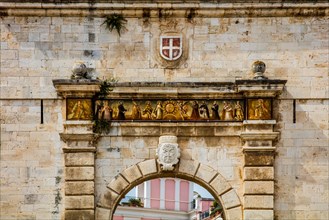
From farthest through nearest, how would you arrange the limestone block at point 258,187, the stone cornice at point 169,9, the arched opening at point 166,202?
the arched opening at point 166,202 → the stone cornice at point 169,9 → the limestone block at point 258,187

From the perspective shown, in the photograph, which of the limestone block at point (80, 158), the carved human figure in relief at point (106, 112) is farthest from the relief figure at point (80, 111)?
the limestone block at point (80, 158)

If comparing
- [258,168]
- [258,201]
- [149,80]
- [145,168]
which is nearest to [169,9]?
[149,80]

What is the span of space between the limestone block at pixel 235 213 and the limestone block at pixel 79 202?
2765 millimetres

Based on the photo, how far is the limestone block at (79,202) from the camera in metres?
20.2

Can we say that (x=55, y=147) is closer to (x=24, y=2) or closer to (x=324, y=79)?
(x=24, y=2)

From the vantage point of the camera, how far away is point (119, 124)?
806 inches

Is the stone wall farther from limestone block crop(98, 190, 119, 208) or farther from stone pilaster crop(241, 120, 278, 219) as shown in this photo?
stone pilaster crop(241, 120, 278, 219)

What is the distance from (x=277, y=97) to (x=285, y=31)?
1.39 metres

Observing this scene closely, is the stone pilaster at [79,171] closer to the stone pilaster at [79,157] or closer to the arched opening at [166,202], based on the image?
the stone pilaster at [79,157]

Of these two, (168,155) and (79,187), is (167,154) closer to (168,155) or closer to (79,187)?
(168,155)

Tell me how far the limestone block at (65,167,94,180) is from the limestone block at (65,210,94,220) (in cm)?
66

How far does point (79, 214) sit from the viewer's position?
2020 cm

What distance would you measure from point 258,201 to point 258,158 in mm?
863

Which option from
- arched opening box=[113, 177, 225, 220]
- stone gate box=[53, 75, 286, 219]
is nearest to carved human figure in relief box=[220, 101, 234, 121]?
stone gate box=[53, 75, 286, 219]
